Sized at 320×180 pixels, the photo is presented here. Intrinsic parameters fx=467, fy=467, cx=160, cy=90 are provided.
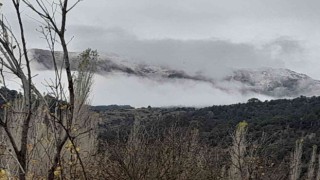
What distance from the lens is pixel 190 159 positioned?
33.2ft

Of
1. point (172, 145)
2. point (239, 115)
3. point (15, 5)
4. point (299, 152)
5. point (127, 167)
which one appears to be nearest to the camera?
point (15, 5)

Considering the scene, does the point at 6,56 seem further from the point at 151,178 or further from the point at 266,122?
the point at 266,122

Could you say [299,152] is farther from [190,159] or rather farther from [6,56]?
[6,56]

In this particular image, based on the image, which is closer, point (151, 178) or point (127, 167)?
point (127, 167)

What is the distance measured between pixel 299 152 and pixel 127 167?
27.8 metres

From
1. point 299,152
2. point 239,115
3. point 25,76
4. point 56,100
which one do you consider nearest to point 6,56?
point 25,76

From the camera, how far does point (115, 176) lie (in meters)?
8.59

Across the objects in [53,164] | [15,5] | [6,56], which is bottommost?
[53,164]

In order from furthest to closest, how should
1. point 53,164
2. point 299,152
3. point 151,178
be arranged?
point 299,152 → point 151,178 → point 53,164

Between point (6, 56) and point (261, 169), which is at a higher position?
point (6, 56)

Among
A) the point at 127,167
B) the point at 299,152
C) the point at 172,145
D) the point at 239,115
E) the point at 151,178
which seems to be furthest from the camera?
the point at 239,115

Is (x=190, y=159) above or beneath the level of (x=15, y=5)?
beneath

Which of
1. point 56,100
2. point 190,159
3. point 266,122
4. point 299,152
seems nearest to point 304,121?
point 266,122

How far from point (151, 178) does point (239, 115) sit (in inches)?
3030
